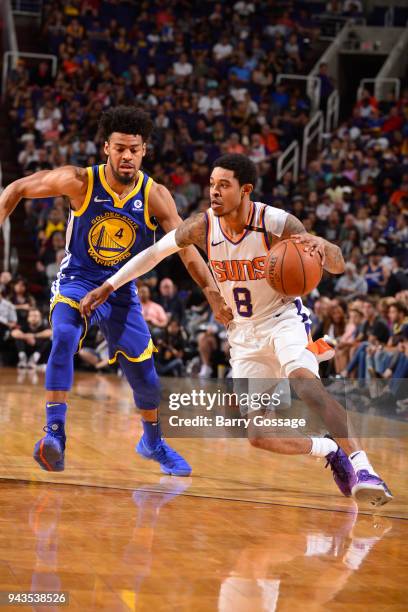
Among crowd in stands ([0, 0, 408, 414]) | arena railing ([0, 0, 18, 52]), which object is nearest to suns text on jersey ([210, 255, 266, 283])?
crowd in stands ([0, 0, 408, 414])

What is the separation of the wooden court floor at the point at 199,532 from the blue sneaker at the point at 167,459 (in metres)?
0.09

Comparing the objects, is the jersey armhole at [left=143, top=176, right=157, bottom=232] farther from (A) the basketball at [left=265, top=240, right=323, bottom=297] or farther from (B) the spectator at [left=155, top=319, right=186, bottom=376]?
(B) the spectator at [left=155, top=319, right=186, bottom=376]

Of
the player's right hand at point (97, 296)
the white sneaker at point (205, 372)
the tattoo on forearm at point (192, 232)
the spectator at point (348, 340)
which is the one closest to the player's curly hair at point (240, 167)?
the tattoo on forearm at point (192, 232)

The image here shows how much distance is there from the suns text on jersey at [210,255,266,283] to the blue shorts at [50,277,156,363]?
32.8 inches

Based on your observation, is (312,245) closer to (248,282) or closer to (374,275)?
(248,282)

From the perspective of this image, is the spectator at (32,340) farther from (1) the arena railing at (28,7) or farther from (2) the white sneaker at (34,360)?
(1) the arena railing at (28,7)

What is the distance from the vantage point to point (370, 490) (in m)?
5.14

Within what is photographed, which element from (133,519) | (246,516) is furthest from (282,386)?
(133,519)

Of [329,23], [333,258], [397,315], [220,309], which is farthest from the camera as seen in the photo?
[329,23]

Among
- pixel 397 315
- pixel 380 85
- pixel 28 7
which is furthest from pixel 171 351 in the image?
pixel 28 7

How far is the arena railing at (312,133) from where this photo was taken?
18.8m

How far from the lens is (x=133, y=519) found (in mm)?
5016

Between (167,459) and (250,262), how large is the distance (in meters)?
1.59

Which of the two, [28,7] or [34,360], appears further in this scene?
[28,7]
